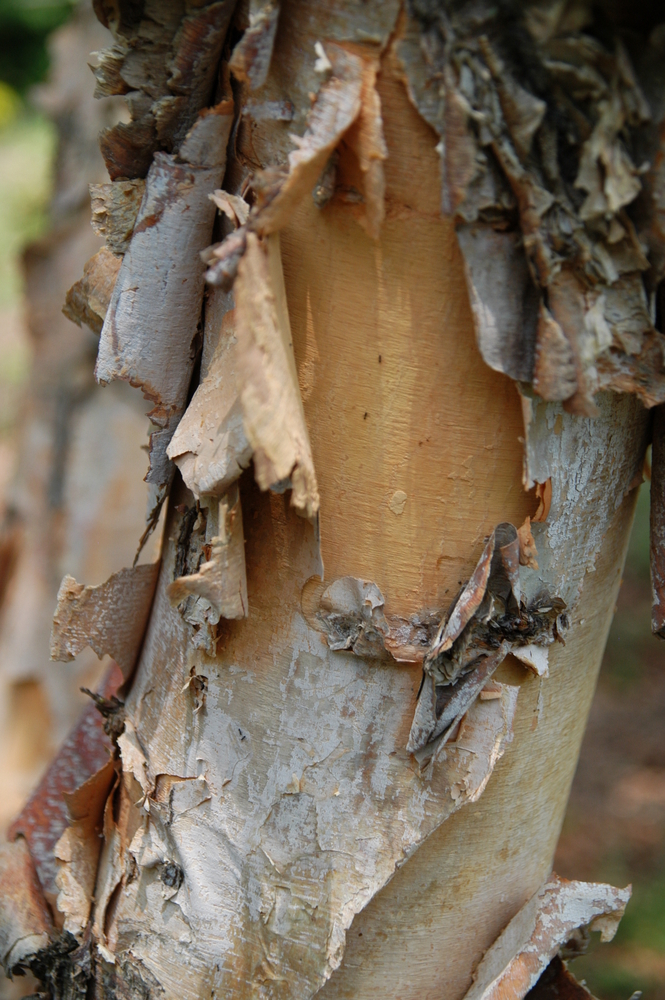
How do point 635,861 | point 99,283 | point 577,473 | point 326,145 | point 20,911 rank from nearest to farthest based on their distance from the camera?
point 326,145 → point 577,473 → point 99,283 → point 20,911 → point 635,861

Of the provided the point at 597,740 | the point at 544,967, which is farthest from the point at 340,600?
the point at 597,740

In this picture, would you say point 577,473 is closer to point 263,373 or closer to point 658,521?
point 658,521

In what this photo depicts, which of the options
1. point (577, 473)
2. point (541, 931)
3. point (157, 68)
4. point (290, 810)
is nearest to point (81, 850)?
point (290, 810)

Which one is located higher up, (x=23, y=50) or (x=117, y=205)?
(x=23, y=50)

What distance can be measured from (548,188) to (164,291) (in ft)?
0.94

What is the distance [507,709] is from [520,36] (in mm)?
435

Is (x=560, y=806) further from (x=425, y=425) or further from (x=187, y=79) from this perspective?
(x=187, y=79)

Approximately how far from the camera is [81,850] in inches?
29.6

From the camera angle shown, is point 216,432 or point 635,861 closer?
point 216,432

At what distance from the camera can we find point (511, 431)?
1.89ft

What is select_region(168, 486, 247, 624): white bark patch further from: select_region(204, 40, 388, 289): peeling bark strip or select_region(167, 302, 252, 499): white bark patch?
select_region(204, 40, 388, 289): peeling bark strip

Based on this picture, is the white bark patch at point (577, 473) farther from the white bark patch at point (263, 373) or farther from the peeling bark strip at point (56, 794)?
the peeling bark strip at point (56, 794)

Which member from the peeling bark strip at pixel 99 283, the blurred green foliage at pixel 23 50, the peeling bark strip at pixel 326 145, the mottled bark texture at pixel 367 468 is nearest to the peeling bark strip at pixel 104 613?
the mottled bark texture at pixel 367 468

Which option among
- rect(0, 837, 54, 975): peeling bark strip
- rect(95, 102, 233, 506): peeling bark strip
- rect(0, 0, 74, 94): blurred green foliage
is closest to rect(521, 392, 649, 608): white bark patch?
rect(95, 102, 233, 506): peeling bark strip
